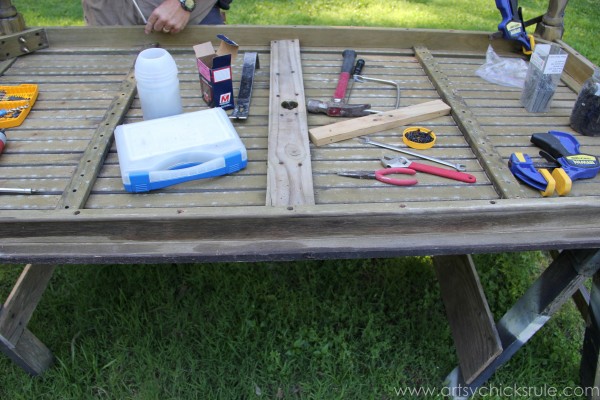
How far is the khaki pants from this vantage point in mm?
2852

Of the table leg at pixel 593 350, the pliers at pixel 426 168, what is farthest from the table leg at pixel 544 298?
the pliers at pixel 426 168

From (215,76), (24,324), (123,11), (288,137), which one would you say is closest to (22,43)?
(123,11)

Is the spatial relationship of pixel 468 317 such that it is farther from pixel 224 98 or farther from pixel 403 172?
pixel 224 98

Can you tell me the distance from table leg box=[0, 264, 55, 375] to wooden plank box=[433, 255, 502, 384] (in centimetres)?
202

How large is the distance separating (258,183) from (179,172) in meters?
0.29

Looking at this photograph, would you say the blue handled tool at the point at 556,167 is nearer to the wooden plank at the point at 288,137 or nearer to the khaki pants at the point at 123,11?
the wooden plank at the point at 288,137

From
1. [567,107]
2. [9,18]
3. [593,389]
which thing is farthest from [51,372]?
[567,107]

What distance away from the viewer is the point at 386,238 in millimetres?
1630

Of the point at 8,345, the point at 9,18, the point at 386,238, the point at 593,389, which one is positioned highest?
the point at 9,18

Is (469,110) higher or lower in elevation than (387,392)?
higher

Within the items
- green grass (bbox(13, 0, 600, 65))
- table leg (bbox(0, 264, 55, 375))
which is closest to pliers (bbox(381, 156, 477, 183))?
table leg (bbox(0, 264, 55, 375))

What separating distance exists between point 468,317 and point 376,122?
1.04 meters

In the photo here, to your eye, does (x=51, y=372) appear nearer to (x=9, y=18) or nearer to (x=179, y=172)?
(x=179, y=172)

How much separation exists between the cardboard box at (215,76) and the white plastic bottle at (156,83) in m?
0.15
